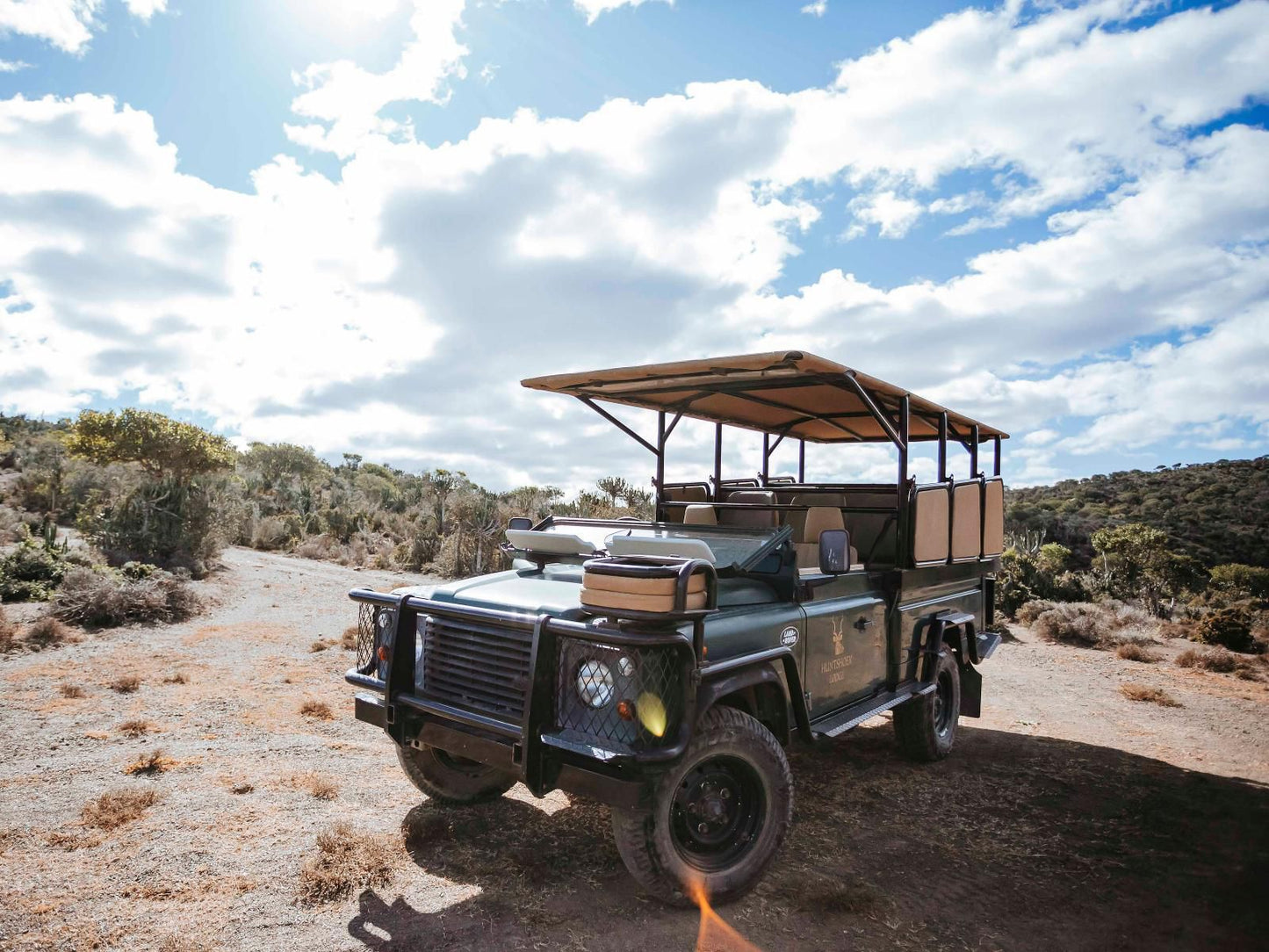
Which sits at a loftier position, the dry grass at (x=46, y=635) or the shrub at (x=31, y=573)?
the shrub at (x=31, y=573)

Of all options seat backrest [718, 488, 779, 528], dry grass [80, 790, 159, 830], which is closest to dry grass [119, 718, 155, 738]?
dry grass [80, 790, 159, 830]

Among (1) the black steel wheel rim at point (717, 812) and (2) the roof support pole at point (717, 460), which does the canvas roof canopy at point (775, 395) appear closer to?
(2) the roof support pole at point (717, 460)

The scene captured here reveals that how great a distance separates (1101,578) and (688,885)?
1695 cm

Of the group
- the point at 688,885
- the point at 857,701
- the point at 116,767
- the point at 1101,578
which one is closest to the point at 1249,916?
the point at 857,701

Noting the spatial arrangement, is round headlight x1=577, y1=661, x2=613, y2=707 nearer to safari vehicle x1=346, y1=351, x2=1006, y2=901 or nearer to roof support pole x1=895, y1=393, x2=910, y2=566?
safari vehicle x1=346, y1=351, x2=1006, y2=901

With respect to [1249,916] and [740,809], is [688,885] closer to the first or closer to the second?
[740,809]

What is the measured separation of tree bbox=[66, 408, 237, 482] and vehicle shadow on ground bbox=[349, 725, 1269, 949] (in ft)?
56.9

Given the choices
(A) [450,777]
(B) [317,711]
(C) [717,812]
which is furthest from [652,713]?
(B) [317,711]

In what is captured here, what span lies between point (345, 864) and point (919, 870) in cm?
309

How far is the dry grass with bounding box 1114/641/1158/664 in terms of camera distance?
1094 cm

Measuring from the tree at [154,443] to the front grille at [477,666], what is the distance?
17450 millimetres

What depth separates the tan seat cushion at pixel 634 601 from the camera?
323 cm

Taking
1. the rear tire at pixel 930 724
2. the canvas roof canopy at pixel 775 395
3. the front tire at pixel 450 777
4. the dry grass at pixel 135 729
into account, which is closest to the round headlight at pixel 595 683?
the front tire at pixel 450 777

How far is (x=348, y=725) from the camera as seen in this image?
649 cm
